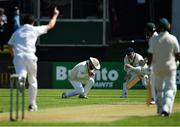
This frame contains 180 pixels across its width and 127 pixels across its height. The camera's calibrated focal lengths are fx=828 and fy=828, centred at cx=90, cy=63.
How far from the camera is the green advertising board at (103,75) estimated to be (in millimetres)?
36281

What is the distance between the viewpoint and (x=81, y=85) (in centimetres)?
2739

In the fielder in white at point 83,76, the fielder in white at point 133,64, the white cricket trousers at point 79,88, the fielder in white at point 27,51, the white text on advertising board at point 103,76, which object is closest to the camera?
the fielder in white at point 27,51

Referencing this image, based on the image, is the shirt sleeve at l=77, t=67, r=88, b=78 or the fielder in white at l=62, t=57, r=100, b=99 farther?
the shirt sleeve at l=77, t=67, r=88, b=78

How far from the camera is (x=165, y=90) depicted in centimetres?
1845

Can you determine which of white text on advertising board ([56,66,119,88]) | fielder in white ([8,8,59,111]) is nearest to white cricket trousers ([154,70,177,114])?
fielder in white ([8,8,59,111])

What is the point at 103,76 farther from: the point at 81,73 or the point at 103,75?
the point at 81,73

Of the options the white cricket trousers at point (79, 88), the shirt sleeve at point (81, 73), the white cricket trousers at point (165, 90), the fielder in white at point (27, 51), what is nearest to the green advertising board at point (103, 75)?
the white cricket trousers at point (79, 88)

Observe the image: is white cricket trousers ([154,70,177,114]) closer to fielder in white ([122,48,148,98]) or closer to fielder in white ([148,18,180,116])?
fielder in white ([148,18,180,116])

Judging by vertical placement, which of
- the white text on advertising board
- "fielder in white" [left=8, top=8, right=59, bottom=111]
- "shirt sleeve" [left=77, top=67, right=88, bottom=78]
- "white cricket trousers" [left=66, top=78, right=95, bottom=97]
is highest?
"fielder in white" [left=8, top=8, right=59, bottom=111]

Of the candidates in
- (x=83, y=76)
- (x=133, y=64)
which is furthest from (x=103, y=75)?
(x=83, y=76)

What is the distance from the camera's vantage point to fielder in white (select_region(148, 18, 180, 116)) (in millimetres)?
18406

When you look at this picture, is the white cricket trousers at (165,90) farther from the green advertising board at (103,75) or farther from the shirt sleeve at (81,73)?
the green advertising board at (103,75)

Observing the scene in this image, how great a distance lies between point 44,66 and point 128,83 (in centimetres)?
742

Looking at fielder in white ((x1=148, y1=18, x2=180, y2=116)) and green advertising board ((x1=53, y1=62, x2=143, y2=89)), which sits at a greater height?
fielder in white ((x1=148, y1=18, x2=180, y2=116))
